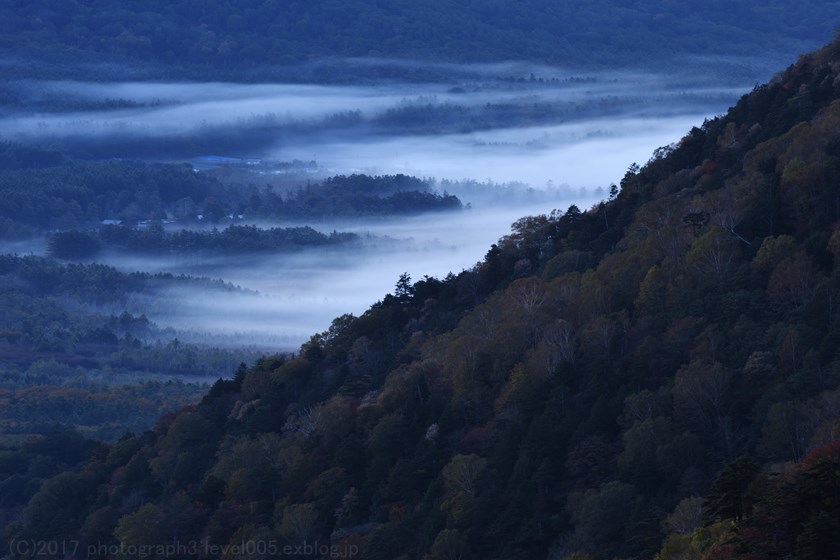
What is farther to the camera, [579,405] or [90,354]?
[90,354]

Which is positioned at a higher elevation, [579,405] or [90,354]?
[90,354]

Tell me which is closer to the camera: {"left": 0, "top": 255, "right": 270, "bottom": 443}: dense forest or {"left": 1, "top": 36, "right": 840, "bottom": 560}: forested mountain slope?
{"left": 1, "top": 36, "right": 840, "bottom": 560}: forested mountain slope

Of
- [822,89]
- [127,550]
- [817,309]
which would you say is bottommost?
[127,550]

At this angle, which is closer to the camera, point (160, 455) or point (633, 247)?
point (633, 247)

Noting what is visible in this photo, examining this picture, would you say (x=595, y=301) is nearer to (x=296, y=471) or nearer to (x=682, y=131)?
(x=296, y=471)

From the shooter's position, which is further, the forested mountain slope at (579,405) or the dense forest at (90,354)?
the dense forest at (90,354)

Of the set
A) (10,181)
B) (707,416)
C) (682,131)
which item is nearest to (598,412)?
(707,416)

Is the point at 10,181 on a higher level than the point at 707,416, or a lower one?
higher

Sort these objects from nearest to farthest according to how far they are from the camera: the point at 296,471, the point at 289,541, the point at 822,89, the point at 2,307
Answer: the point at 289,541 < the point at 296,471 < the point at 822,89 < the point at 2,307
